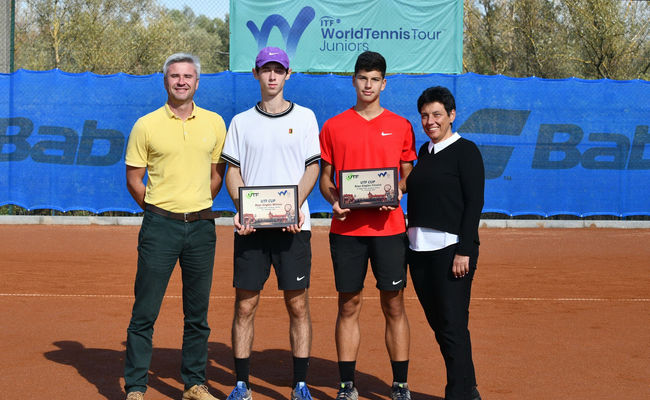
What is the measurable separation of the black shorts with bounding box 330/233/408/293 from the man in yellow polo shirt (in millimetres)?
824

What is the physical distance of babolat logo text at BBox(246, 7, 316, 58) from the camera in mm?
16484

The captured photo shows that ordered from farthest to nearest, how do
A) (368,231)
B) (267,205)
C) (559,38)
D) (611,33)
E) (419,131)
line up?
(559,38) < (611,33) < (419,131) < (368,231) < (267,205)

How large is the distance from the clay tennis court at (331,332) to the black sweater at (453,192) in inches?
45.0

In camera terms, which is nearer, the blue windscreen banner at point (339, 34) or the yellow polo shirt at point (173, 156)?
the yellow polo shirt at point (173, 156)

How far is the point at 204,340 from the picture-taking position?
5219 millimetres

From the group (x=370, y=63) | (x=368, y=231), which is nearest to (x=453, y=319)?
(x=368, y=231)

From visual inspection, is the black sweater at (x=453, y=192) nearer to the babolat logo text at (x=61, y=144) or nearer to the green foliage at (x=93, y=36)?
the babolat logo text at (x=61, y=144)

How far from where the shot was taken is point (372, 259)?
5.14 meters

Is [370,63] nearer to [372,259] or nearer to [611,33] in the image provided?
[372,259]

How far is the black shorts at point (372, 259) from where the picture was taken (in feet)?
16.6

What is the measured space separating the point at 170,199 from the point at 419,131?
9.97m

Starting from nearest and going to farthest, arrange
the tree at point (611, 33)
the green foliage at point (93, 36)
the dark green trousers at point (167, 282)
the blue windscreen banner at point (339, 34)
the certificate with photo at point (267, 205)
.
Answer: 1. the certificate with photo at point (267, 205)
2. the dark green trousers at point (167, 282)
3. the blue windscreen banner at point (339, 34)
4. the tree at point (611, 33)
5. the green foliage at point (93, 36)

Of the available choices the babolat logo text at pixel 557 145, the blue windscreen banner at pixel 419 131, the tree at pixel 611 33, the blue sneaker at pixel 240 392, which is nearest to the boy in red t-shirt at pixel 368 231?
the blue sneaker at pixel 240 392

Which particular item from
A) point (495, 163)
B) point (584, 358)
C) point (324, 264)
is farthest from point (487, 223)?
point (584, 358)
